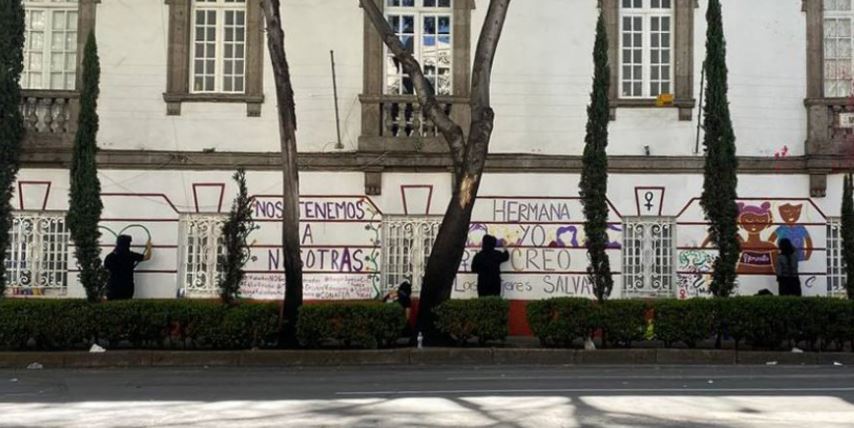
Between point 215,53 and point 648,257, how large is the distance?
9.36m

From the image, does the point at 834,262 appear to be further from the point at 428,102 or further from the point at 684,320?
the point at 428,102

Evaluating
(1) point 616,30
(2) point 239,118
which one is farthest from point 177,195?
(1) point 616,30

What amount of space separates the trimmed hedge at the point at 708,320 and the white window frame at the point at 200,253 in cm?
666

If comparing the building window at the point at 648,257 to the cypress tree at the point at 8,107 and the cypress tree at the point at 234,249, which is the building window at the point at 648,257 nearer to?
the cypress tree at the point at 234,249

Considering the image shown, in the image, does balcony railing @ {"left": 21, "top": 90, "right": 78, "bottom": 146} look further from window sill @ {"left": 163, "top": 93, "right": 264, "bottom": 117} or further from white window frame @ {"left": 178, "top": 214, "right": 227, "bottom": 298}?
white window frame @ {"left": 178, "top": 214, "right": 227, "bottom": 298}

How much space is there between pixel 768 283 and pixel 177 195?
11.5m

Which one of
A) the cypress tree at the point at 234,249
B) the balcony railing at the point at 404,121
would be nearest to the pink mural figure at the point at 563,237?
the balcony railing at the point at 404,121

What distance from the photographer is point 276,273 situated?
1986cm

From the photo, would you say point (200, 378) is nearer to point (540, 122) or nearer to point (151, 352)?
point (151, 352)

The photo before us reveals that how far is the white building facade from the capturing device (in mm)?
19797

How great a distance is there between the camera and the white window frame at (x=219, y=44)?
2027 cm

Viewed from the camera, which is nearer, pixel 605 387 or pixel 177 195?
pixel 605 387

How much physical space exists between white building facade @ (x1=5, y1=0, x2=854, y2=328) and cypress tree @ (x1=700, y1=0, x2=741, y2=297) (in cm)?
155

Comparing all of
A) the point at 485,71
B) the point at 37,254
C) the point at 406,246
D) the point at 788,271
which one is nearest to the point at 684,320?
the point at 788,271
